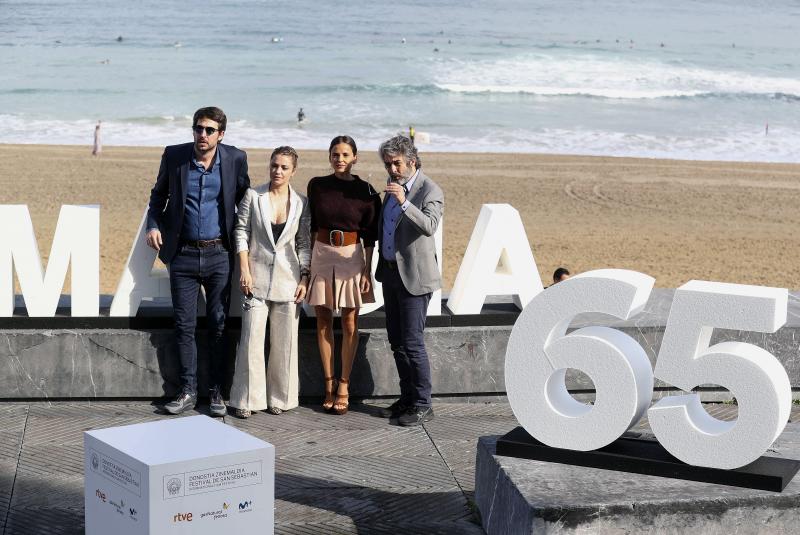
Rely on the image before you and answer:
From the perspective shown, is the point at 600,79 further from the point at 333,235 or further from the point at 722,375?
the point at 722,375

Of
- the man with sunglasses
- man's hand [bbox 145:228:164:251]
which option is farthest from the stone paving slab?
man's hand [bbox 145:228:164:251]

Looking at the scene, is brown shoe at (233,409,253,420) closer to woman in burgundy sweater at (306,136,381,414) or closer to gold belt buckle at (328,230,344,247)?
woman in burgundy sweater at (306,136,381,414)

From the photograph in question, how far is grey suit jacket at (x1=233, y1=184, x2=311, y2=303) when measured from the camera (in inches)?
283

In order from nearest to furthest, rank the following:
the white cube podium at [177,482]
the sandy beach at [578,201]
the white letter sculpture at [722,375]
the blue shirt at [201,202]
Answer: the white cube podium at [177,482], the white letter sculpture at [722,375], the blue shirt at [201,202], the sandy beach at [578,201]

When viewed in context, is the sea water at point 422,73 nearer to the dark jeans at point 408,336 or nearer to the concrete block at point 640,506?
the dark jeans at point 408,336

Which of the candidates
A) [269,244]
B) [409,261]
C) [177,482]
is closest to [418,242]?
[409,261]

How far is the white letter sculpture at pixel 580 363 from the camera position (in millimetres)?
5297

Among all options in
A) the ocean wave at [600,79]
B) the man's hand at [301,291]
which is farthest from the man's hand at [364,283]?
the ocean wave at [600,79]

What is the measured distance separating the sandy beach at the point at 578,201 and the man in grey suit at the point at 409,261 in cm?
747

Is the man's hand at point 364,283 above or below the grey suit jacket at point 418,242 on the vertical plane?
below

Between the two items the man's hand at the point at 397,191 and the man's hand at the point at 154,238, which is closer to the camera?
the man's hand at the point at 397,191

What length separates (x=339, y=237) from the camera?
23.6ft

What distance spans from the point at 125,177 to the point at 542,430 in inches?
763

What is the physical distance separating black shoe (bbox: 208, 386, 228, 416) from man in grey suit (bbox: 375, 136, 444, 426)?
109 cm
